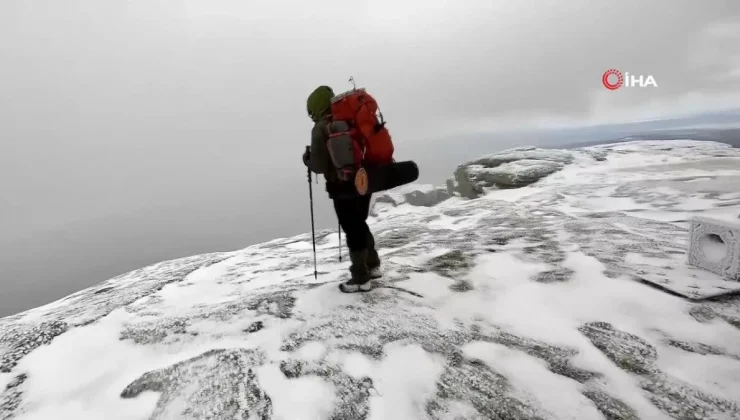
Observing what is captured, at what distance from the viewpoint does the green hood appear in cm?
534

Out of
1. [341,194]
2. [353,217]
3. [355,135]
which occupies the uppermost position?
[355,135]

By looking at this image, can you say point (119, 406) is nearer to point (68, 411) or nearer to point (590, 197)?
point (68, 411)

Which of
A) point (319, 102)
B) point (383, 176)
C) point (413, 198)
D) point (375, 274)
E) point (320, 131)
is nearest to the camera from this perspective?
point (320, 131)

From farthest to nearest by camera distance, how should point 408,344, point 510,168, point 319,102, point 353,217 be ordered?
point 510,168 → point 353,217 → point 319,102 → point 408,344

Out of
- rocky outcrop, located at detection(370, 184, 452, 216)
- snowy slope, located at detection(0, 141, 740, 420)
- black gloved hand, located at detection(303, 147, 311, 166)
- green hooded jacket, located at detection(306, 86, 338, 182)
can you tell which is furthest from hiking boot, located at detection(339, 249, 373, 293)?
rocky outcrop, located at detection(370, 184, 452, 216)

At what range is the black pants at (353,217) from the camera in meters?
5.51

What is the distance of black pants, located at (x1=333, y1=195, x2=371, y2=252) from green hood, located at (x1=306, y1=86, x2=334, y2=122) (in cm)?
144

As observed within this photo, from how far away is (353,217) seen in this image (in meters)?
5.57

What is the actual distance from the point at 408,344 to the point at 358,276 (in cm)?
185

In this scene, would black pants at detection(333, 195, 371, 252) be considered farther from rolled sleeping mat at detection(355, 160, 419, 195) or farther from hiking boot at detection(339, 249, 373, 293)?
rolled sleeping mat at detection(355, 160, 419, 195)

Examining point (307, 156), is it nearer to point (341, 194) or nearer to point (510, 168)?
point (341, 194)

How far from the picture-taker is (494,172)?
2500 cm

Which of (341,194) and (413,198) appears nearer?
(341,194)

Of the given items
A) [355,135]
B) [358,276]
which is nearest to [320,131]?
[355,135]
